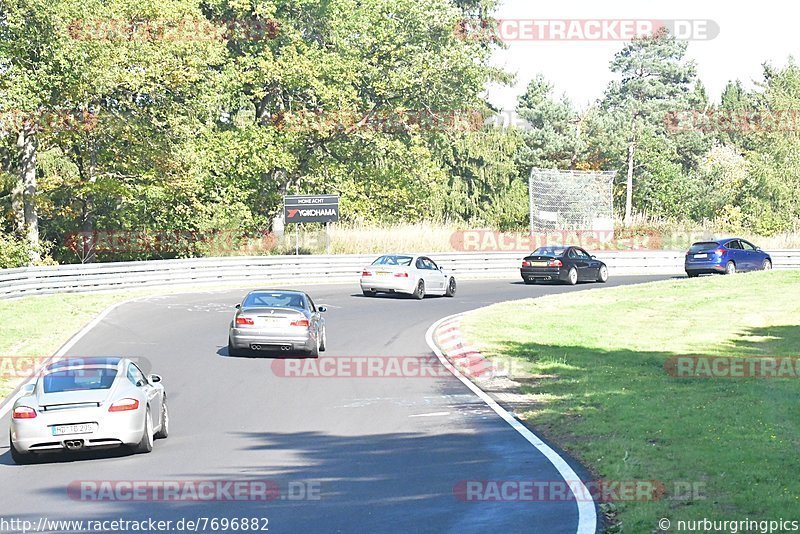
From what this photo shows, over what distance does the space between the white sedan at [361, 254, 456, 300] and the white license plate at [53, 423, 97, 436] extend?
23137 millimetres

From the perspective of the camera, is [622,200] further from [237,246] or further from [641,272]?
[237,246]

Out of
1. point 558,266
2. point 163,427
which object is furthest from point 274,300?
point 558,266

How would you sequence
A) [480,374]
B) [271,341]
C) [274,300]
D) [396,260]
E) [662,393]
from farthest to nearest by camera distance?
[396,260]
[274,300]
[271,341]
[480,374]
[662,393]

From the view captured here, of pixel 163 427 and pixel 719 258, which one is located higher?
pixel 719 258

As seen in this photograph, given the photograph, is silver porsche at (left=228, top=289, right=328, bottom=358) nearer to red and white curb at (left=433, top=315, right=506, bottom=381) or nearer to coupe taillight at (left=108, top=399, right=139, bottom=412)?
red and white curb at (left=433, top=315, right=506, bottom=381)

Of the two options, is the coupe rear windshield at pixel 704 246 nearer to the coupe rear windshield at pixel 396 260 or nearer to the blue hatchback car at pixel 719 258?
the blue hatchback car at pixel 719 258

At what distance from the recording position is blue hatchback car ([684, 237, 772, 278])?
44.0m

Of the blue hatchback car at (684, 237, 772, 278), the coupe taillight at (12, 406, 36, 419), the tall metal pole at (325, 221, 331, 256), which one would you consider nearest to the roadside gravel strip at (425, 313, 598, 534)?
the coupe taillight at (12, 406, 36, 419)

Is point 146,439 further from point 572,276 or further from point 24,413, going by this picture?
point 572,276

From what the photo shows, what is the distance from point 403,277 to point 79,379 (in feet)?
74.5

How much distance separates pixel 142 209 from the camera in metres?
49.0

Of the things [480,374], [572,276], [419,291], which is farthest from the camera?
[572,276]

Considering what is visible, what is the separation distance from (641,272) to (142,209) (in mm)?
23510

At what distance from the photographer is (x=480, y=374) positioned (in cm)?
2006
